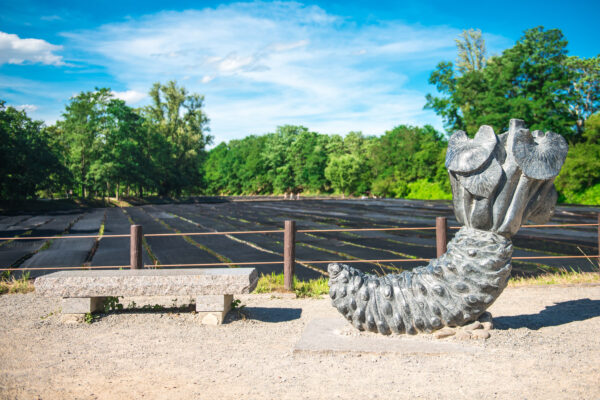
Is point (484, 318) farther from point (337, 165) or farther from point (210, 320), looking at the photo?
point (337, 165)

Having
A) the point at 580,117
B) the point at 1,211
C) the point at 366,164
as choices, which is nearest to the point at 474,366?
the point at 1,211

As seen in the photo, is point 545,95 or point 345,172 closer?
point 545,95

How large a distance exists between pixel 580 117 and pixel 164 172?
46.9m

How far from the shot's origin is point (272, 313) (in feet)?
22.6

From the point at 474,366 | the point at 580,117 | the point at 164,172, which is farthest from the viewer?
the point at 164,172

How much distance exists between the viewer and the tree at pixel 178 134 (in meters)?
59.6

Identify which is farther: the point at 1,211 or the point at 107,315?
the point at 1,211

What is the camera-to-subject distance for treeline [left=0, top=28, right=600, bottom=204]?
3972 cm

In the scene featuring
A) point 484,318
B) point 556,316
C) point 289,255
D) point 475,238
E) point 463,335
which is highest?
point 475,238

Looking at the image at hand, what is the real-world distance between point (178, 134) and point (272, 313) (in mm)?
57698

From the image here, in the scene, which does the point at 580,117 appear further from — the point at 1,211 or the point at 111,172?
the point at 1,211

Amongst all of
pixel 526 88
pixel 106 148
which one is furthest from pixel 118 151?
pixel 526 88

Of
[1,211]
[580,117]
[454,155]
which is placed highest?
[580,117]

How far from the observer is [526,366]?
4.38 meters
